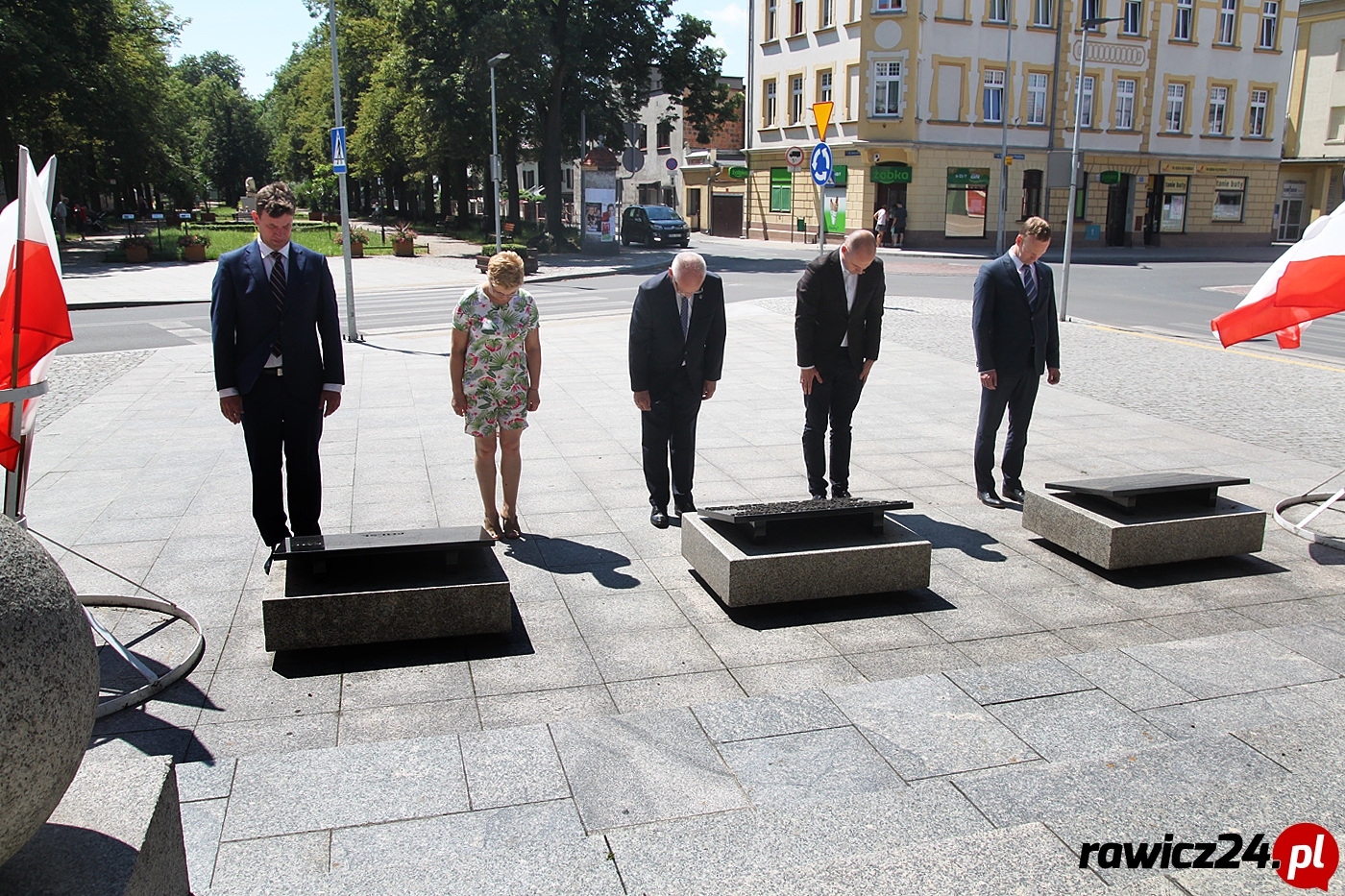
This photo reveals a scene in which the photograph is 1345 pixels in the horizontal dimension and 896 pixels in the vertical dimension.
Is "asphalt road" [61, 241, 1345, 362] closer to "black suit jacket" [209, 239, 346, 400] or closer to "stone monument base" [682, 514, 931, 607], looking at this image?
"black suit jacket" [209, 239, 346, 400]

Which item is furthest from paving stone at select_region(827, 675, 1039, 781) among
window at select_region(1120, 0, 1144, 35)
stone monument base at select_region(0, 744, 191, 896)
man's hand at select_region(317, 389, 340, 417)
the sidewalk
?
window at select_region(1120, 0, 1144, 35)

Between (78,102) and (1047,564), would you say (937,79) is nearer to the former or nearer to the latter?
(78,102)

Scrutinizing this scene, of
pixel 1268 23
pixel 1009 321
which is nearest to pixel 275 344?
pixel 1009 321

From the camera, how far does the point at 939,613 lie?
5.20m

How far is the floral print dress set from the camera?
605 cm

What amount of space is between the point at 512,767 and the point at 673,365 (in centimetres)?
353

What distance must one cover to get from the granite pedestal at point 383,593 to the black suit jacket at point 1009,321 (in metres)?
3.83

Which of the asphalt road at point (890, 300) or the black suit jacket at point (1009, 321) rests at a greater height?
the black suit jacket at point (1009, 321)

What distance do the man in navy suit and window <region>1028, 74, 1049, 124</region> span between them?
143ft

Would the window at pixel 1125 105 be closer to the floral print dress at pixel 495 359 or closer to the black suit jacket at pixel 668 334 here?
the black suit jacket at pixel 668 334

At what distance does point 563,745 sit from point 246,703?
1344 millimetres

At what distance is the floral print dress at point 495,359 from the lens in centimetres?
605

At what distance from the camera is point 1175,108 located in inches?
1809

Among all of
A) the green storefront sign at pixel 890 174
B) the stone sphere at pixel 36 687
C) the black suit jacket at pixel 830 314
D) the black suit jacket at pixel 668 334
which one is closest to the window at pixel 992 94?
the green storefront sign at pixel 890 174
